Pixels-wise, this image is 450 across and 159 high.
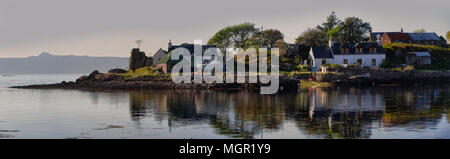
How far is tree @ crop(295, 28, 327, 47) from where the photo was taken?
104 m

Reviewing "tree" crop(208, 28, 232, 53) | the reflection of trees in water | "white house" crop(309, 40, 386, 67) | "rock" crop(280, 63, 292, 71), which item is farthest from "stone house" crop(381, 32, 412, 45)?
the reflection of trees in water

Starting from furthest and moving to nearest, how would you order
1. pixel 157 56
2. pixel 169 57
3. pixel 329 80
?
pixel 157 56, pixel 169 57, pixel 329 80

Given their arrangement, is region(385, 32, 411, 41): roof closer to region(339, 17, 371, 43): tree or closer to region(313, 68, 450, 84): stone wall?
region(339, 17, 371, 43): tree

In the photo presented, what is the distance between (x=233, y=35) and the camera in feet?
359

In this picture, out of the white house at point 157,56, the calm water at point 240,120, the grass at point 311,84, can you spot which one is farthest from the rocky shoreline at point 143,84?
the calm water at point 240,120

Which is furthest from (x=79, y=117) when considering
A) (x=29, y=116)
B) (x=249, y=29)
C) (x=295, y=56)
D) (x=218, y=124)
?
(x=249, y=29)

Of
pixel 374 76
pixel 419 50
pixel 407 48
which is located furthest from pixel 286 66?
pixel 419 50

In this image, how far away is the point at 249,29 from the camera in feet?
359

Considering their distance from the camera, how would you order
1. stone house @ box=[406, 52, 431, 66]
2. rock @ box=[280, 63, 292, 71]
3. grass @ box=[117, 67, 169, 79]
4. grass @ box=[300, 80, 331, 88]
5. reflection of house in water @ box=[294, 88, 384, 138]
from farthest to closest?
1. stone house @ box=[406, 52, 431, 66]
2. grass @ box=[117, 67, 169, 79]
3. rock @ box=[280, 63, 292, 71]
4. grass @ box=[300, 80, 331, 88]
5. reflection of house in water @ box=[294, 88, 384, 138]

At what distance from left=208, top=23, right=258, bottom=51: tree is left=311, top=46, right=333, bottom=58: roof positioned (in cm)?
2182

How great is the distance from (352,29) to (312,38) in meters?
11.3

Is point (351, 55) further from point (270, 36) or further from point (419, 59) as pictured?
point (270, 36)
